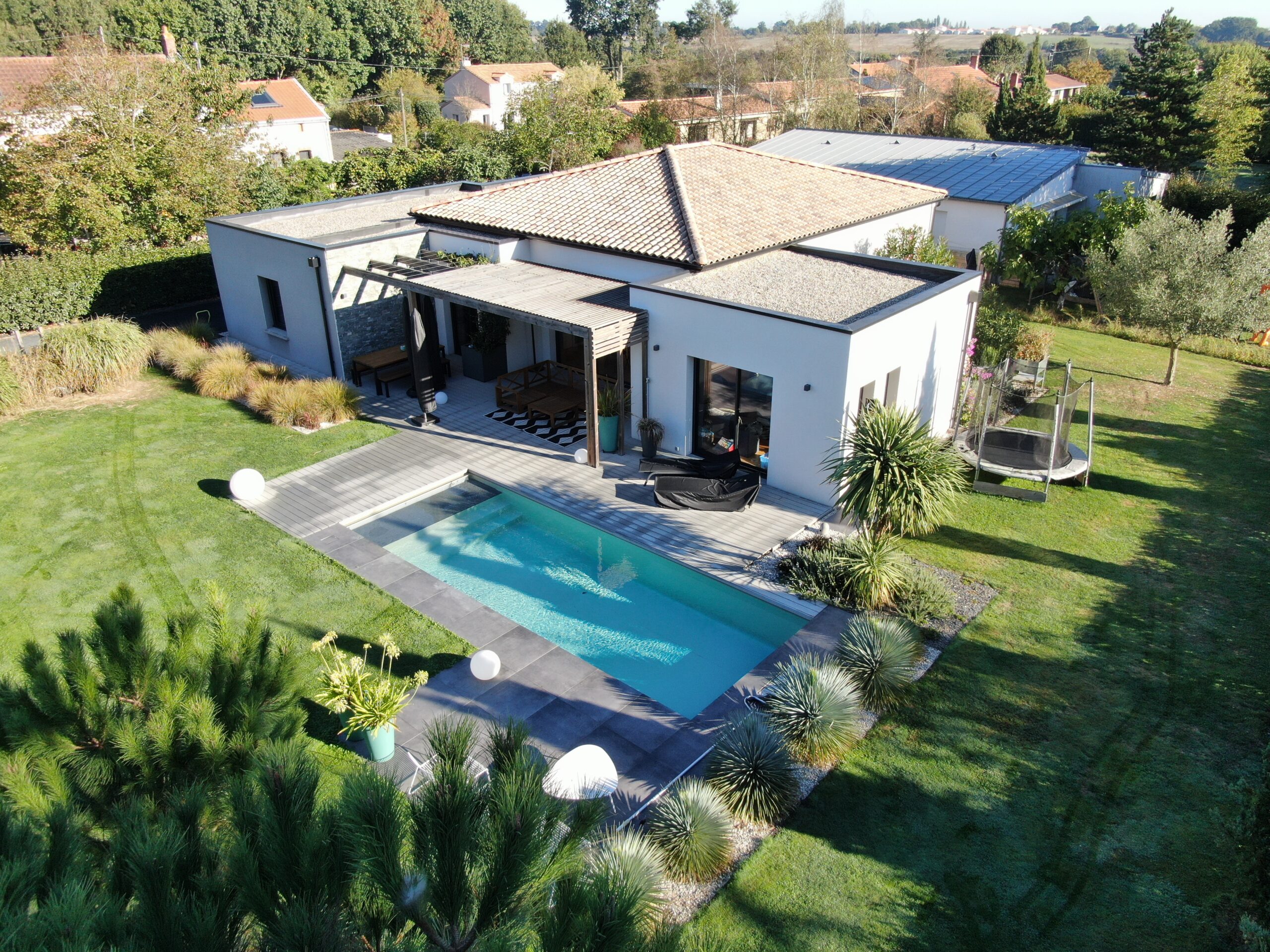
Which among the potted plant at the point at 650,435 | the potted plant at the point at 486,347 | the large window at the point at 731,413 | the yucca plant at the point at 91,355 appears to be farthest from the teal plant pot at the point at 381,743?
the yucca plant at the point at 91,355

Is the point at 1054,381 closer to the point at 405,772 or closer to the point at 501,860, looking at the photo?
the point at 405,772

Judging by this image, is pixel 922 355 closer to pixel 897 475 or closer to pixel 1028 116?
pixel 897 475

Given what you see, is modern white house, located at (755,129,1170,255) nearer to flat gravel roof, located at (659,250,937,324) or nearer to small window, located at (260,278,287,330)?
flat gravel roof, located at (659,250,937,324)

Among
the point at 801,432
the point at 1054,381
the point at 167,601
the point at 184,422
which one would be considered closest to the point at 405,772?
the point at 167,601

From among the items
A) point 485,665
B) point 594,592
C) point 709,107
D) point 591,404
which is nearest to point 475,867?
point 485,665

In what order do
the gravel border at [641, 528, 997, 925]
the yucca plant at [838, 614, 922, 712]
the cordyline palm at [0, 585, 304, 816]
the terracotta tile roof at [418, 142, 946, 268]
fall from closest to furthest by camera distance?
the cordyline palm at [0, 585, 304, 816]
the gravel border at [641, 528, 997, 925]
the yucca plant at [838, 614, 922, 712]
the terracotta tile roof at [418, 142, 946, 268]

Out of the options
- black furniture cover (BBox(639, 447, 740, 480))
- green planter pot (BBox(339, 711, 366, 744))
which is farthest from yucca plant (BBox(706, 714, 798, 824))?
black furniture cover (BBox(639, 447, 740, 480))

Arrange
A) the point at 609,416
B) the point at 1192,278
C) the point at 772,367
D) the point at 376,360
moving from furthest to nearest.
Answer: the point at 376,360 → the point at 1192,278 → the point at 609,416 → the point at 772,367
